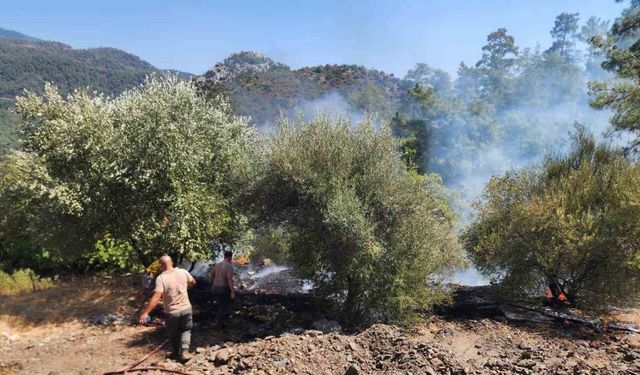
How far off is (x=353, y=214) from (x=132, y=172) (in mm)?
5803

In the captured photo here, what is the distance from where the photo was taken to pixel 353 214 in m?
11.3

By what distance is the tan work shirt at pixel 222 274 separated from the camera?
11.0 metres

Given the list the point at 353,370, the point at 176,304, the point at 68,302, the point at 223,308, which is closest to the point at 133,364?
the point at 176,304

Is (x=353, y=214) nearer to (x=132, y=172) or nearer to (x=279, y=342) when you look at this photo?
(x=279, y=342)

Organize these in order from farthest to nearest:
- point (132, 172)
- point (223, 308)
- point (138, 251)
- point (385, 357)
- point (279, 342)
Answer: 1. point (138, 251)
2. point (223, 308)
3. point (132, 172)
4. point (279, 342)
5. point (385, 357)

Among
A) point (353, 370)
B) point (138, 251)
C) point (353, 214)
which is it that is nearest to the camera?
point (353, 370)

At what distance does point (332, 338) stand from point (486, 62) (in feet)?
289

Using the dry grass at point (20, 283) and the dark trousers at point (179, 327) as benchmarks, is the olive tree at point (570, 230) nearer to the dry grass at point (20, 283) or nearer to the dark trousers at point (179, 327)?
the dark trousers at point (179, 327)

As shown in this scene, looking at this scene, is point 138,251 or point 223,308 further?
point 138,251

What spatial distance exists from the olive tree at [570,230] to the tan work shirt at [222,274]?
858 cm

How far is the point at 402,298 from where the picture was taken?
12.1 metres

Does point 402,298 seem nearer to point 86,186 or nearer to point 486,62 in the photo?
point 86,186

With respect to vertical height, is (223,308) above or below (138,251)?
below

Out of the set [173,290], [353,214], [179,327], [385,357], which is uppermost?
[353,214]
